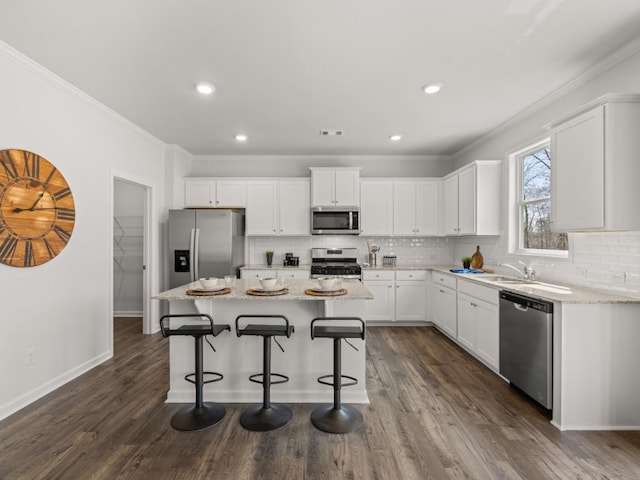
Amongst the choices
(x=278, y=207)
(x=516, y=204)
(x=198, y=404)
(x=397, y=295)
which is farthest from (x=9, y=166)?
(x=516, y=204)

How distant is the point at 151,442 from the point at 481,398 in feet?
8.19

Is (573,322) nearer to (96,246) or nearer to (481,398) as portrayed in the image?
(481,398)

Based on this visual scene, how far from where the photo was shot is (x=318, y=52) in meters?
2.42

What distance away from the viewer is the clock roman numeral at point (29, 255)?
2.55 m

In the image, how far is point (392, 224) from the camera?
5.23 meters

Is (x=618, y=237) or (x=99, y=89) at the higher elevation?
(x=99, y=89)

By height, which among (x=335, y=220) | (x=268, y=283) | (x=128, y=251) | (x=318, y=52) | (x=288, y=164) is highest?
(x=318, y=52)

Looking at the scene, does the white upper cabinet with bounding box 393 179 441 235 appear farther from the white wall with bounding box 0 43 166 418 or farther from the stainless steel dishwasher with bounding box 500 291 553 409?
the white wall with bounding box 0 43 166 418

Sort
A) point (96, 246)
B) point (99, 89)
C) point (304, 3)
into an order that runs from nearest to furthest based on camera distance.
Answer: point (304, 3), point (99, 89), point (96, 246)

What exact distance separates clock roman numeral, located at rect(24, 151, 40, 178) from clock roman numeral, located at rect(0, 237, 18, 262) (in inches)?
20.7

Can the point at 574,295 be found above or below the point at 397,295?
above

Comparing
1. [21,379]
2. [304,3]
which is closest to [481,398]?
[304,3]

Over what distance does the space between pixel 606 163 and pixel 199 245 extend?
430 centimetres

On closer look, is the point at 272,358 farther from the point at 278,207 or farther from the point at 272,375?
the point at 278,207
